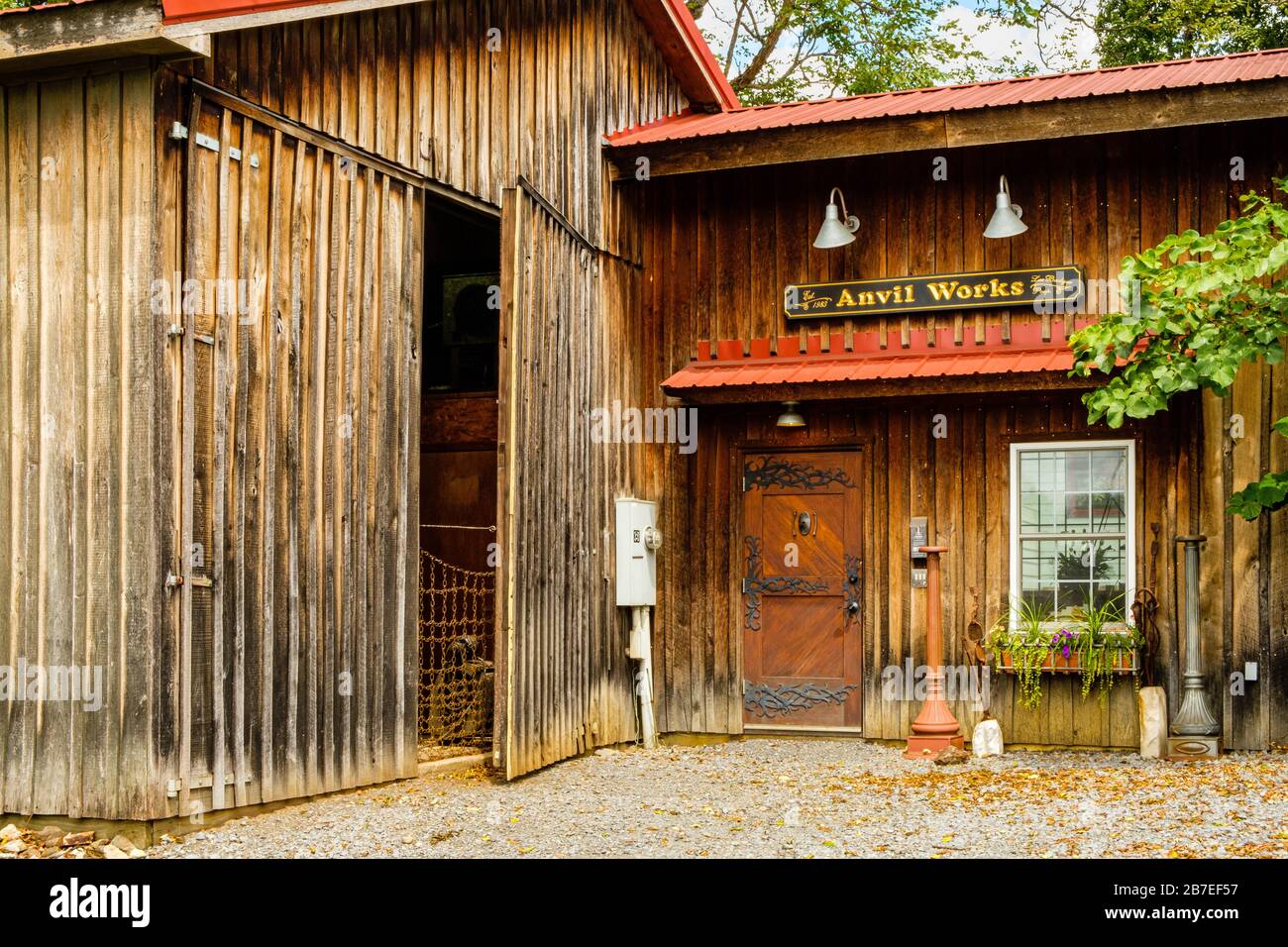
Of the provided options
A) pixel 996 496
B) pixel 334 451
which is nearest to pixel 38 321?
pixel 334 451

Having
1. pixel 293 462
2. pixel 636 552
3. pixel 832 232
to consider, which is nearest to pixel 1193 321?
pixel 832 232

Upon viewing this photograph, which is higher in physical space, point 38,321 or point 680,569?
point 38,321

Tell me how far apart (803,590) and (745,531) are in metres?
0.67

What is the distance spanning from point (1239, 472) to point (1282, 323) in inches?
61.2

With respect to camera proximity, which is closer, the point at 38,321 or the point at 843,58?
the point at 38,321

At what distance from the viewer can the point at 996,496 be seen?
10.6 meters

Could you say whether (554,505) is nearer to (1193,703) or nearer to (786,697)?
(786,697)

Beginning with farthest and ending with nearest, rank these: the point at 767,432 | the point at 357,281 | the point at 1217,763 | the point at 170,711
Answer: the point at 767,432 < the point at 1217,763 < the point at 357,281 < the point at 170,711

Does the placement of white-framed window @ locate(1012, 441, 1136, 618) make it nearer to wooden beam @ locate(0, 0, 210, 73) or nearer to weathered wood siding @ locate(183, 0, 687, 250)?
weathered wood siding @ locate(183, 0, 687, 250)

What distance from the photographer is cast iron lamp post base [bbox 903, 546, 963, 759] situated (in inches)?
396

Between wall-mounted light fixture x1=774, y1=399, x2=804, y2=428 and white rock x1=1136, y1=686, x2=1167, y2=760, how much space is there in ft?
10.4

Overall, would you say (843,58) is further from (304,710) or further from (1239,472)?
(304,710)

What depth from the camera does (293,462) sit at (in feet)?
25.3

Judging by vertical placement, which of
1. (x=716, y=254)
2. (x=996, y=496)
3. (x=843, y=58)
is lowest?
(x=996, y=496)
